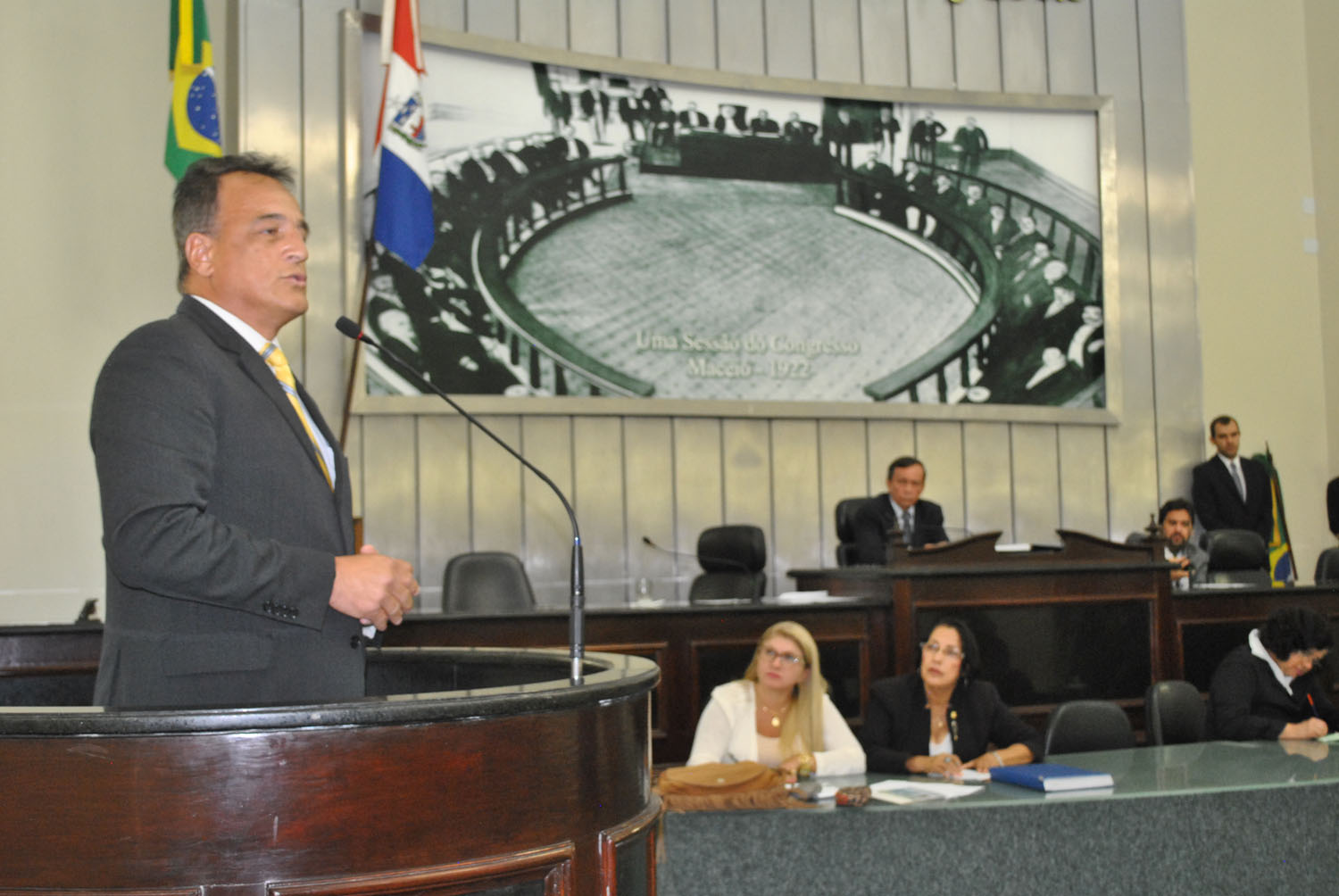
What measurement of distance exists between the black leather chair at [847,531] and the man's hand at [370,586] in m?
4.90

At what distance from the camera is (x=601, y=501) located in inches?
278

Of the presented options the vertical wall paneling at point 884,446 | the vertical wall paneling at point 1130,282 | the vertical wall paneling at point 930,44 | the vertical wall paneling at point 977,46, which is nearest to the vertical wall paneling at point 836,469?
the vertical wall paneling at point 884,446

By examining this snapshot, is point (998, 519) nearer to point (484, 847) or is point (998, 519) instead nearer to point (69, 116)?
point (69, 116)

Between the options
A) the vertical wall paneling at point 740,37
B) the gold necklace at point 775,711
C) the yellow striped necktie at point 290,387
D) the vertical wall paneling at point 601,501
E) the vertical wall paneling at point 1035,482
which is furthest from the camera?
the vertical wall paneling at point 1035,482

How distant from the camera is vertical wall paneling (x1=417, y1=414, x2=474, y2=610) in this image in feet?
22.0

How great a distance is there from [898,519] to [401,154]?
2877 mm

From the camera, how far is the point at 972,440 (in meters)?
7.85

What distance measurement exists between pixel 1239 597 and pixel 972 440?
226 cm

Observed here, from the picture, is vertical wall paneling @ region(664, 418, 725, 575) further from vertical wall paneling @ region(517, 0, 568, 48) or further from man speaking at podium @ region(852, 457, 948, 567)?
vertical wall paneling @ region(517, 0, 568, 48)

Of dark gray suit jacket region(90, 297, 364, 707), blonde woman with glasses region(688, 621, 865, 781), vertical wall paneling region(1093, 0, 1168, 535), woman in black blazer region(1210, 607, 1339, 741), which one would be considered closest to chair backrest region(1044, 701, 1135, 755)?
woman in black blazer region(1210, 607, 1339, 741)

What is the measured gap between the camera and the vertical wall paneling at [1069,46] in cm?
823

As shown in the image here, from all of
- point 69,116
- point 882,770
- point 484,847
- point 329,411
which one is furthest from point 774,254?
point 484,847

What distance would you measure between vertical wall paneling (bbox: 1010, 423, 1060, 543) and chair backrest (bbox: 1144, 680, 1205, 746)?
3.68 m

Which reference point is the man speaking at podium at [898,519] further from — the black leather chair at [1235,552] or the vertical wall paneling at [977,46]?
the vertical wall paneling at [977,46]
